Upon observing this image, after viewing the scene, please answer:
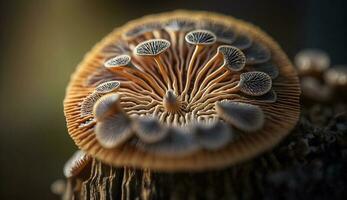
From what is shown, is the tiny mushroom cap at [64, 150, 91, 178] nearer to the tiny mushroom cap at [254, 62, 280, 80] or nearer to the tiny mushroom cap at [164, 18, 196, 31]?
the tiny mushroom cap at [164, 18, 196, 31]

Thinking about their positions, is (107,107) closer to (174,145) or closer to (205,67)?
(174,145)

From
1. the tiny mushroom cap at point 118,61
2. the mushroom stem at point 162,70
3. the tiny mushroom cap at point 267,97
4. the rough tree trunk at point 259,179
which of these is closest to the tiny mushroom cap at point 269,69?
the tiny mushroom cap at point 267,97

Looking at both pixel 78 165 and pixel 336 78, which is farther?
pixel 336 78

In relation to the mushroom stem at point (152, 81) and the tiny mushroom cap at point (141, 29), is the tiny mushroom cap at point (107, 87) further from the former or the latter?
the tiny mushroom cap at point (141, 29)

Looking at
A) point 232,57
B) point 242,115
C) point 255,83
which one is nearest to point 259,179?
point 242,115

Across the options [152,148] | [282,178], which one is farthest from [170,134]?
[282,178]
